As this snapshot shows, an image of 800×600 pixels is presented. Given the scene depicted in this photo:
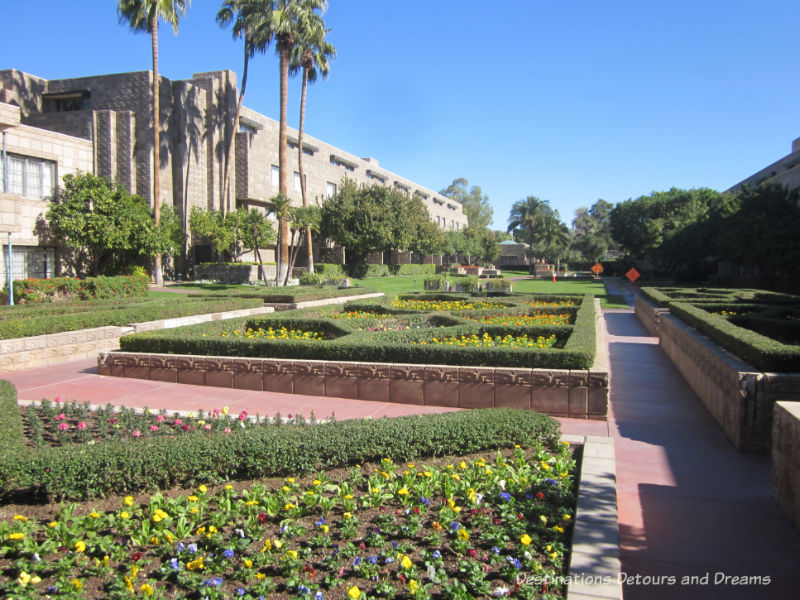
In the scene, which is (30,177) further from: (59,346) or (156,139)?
(59,346)

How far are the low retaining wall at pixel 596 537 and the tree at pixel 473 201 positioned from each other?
109m

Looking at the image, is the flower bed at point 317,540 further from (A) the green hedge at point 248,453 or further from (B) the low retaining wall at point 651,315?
(B) the low retaining wall at point 651,315

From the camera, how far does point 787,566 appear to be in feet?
11.7

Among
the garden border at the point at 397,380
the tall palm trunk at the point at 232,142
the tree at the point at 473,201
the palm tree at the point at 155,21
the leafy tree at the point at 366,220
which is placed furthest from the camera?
the tree at the point at 473,201

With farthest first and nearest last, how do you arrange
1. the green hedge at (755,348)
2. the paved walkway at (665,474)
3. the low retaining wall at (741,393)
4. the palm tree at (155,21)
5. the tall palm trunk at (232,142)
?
the tall palm trunk at (232,142) → the palm tree at (155,21) → the green hedge at (755,348) → the low retaining wall at (741,393) → the paved walkway at (665,474)

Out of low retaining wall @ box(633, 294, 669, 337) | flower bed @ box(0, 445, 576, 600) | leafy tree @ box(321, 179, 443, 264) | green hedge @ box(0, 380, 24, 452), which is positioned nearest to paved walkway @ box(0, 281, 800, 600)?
flower bed @ box(0, 445, 576, 600)

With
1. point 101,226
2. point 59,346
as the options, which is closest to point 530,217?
point 101,226

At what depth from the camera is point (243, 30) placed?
34.0 meters

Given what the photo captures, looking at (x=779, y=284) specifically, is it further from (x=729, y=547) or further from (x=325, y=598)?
(x=325, y=598)

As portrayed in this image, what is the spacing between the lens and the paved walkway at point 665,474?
353 centimetres

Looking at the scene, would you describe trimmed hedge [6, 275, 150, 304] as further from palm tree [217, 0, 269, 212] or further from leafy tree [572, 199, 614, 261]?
leafy tree [572, 199, 614, 261]

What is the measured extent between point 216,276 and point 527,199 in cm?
5654

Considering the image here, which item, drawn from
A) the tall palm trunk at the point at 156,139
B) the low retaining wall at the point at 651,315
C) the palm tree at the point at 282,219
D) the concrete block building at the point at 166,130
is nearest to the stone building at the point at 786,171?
the low retaining wall at the point at 651,315

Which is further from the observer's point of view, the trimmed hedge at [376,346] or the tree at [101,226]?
the tree at [101,226]
